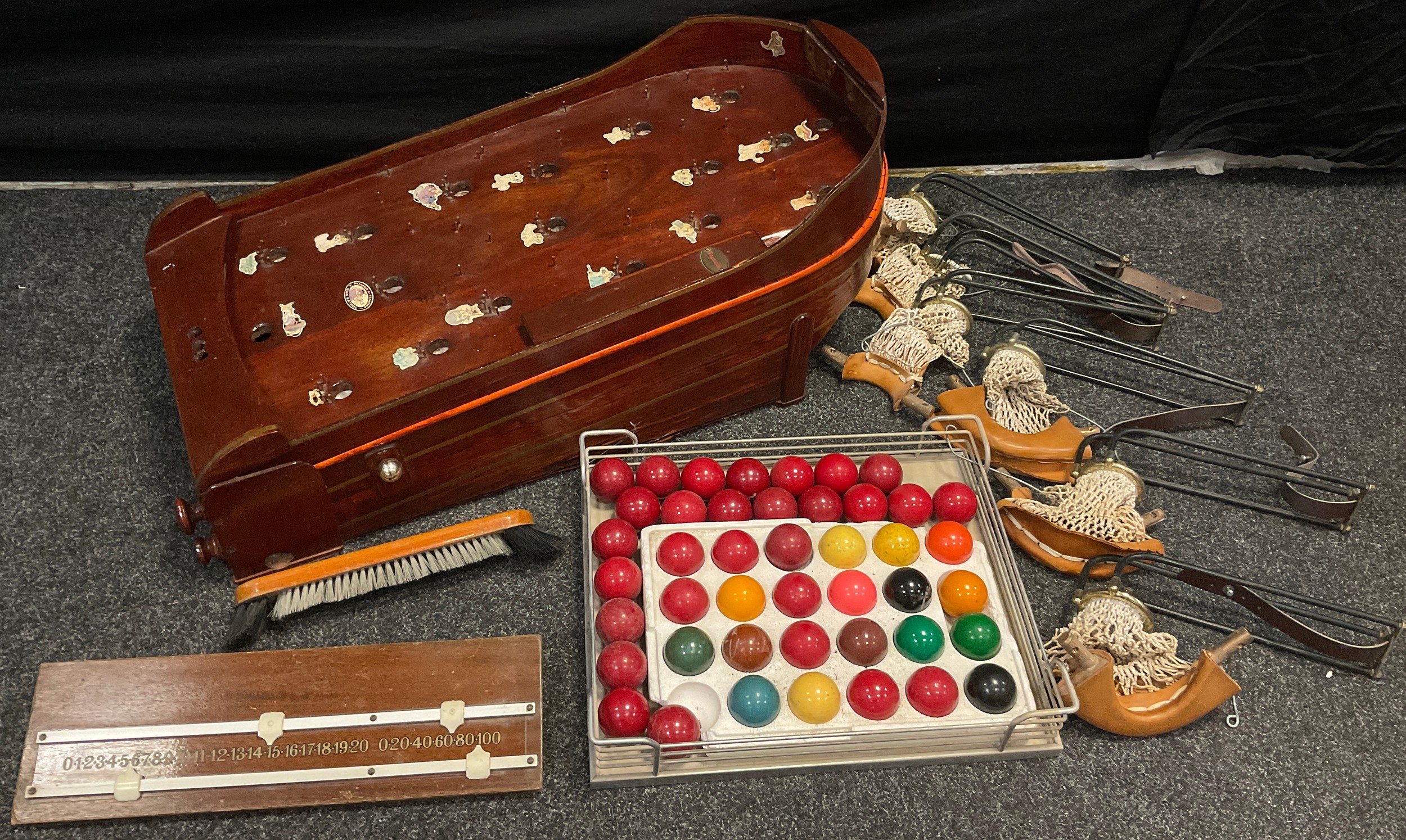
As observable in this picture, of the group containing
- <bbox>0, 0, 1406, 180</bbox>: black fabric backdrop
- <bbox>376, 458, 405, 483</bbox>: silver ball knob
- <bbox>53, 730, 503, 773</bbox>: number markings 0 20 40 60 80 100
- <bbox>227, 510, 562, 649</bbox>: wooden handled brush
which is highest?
<bbox>0, 0, 1406, 180</bbox>: black fabric backdrop

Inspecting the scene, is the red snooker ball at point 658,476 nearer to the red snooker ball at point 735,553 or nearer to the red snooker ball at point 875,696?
the red snooker ball at point 735,553

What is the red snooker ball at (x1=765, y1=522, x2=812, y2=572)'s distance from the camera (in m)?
1.82

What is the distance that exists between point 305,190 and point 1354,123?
234 centimetres

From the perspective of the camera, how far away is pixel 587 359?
1.84 metres

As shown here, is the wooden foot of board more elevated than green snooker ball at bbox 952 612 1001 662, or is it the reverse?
the wooden foot of board

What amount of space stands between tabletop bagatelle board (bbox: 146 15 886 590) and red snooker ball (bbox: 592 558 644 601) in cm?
29

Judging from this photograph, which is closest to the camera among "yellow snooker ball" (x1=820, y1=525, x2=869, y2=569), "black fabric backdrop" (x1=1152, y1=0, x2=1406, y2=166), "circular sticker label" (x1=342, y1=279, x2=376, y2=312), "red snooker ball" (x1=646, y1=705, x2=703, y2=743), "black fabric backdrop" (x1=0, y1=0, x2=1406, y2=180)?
"red snooker ball" (x1=646, y1=705, x2=703, y2=743)

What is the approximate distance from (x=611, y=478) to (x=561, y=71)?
1039mm

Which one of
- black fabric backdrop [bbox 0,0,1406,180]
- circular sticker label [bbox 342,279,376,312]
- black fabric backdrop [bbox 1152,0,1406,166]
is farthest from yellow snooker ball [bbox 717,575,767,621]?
black fabric backdrop [bbox 1152,0,1406,166]

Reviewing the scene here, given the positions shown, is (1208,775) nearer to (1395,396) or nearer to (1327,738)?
(1327,738)

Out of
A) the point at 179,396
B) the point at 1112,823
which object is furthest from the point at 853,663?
the point at 179,396

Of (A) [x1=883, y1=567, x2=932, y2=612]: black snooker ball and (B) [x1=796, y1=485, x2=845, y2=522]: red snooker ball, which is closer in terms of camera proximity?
(A) [x1=883, y1=567, x2=932, y2=612]: black snooker ball

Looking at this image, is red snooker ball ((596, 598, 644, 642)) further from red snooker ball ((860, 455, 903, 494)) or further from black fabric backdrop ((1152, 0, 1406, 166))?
black fabric backdrop ((1152, 0, 1406, 166))

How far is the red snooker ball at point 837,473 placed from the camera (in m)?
1.94
